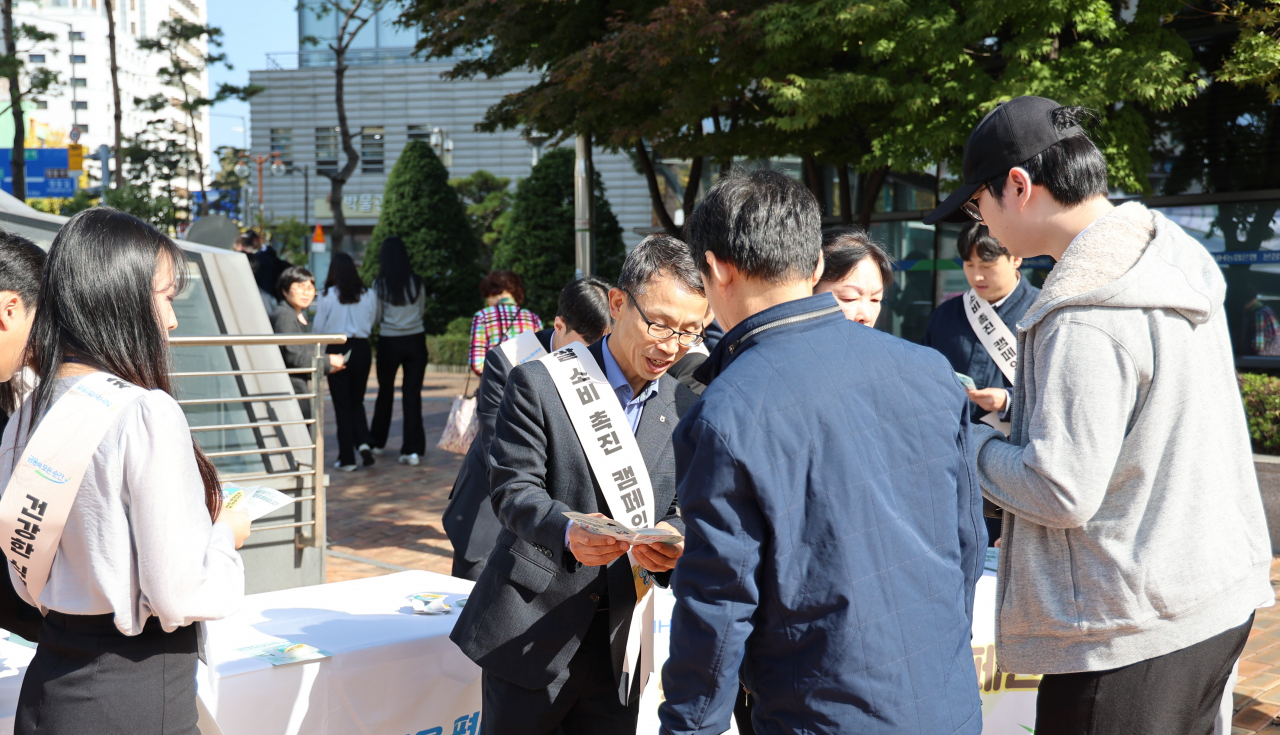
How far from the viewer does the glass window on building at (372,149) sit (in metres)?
33.9

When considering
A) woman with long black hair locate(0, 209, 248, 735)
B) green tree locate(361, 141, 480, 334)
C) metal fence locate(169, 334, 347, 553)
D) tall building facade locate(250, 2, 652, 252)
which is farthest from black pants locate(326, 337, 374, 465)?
tall building facade locate(250, 2, 652, 252)

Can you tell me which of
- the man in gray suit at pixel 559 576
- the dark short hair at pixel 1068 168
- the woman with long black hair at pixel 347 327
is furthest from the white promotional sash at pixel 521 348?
the woman with long black hair at pixel 347 327

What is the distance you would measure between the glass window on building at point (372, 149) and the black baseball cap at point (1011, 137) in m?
34.0

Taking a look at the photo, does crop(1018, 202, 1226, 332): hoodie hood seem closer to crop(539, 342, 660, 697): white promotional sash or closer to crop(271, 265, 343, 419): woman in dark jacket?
crop(539, 342, 660, 697): white promotional sash

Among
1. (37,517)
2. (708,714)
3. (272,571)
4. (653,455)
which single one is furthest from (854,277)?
(272,571)

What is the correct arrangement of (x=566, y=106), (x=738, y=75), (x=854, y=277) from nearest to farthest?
1. (x=854, y=277)
2. (x=738, y=75)
3. (x=566, y=106)

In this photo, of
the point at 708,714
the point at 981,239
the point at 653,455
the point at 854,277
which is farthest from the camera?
the point at 981,239

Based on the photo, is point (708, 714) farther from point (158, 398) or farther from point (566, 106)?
point (566, 106)

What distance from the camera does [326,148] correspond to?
34.9m

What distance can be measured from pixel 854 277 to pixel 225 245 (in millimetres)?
6234

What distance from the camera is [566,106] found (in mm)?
8461

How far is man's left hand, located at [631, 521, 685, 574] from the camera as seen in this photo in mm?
1921

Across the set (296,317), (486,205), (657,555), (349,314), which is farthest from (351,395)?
(486,205)

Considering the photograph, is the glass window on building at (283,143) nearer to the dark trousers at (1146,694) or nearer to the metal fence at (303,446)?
the metal fence at (303,446)
